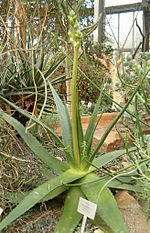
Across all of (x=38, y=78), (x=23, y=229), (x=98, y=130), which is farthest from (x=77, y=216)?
(x=98, y=130)

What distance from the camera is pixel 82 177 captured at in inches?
48.7

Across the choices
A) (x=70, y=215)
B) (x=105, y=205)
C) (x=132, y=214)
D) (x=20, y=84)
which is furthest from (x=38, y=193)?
(x=20, y=84)

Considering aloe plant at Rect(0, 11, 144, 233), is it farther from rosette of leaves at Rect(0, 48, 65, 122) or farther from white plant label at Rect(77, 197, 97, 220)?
rosette of leaves at Rect(0, 48, 65, 122)

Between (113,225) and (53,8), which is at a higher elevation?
(53,8)

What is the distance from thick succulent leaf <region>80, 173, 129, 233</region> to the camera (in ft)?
3.31

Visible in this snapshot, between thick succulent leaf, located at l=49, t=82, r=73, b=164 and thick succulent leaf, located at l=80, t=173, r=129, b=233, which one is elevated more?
thick succulent leaf, located at l=49, t=82, r=73, b=164

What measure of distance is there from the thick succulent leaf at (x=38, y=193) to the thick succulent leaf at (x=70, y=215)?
0.06 meters

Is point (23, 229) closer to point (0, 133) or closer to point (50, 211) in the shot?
point (50, 211)

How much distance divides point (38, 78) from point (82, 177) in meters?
0.78

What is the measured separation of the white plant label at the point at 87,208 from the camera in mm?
1023

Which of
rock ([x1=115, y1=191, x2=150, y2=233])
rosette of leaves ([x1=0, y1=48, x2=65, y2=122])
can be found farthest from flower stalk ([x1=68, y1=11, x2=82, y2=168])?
rosette of leaves ([x1=0, y1=48, x2=65, y2=122])

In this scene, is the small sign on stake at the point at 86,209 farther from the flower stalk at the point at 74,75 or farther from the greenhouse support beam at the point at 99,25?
the greenhouse support beam at the point at 99,25

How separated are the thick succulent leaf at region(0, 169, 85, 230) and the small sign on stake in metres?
0.12

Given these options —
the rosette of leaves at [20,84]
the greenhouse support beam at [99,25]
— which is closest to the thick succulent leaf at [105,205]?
the rosette of leaves at [20,84]
